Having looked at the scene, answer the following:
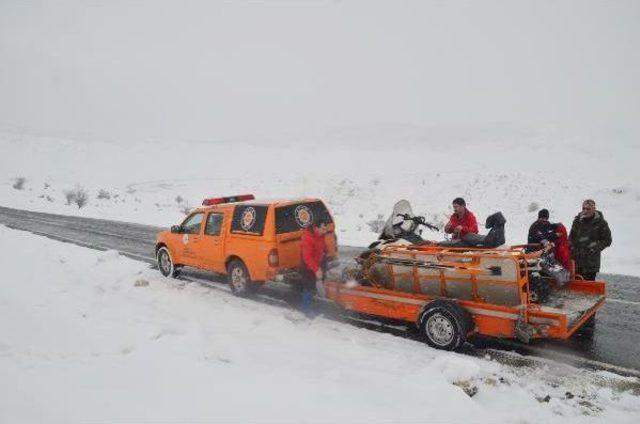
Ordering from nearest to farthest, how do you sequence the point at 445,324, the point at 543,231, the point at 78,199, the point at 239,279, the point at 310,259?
the point at 445,324 → the point at 543,231 → the point at 310,259 → the point at 239,279 → the point at 78,199

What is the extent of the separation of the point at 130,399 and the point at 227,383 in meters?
1.03

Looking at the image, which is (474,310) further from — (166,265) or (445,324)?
(166,265)

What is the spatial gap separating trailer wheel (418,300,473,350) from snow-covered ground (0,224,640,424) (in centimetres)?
18

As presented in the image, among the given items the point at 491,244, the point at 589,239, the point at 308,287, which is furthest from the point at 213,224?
the point at 589,239

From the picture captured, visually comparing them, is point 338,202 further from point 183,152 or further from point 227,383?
point 183,152

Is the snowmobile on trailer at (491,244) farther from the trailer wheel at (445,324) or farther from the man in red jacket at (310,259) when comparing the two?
the trailer wheel at (445,324)

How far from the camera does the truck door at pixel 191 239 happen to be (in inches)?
432

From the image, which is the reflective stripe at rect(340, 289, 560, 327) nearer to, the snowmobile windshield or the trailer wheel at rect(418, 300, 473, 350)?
the trailer wheel at rect(418, 300, 473, 350)

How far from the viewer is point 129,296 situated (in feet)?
32.9

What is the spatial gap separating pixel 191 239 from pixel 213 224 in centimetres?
86

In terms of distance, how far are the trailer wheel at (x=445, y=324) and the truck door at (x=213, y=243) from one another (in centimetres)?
477

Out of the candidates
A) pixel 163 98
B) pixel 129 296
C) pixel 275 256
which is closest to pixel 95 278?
pixel 129 296

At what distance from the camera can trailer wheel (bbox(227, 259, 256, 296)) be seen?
9.94 m

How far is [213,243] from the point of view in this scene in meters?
10.5
